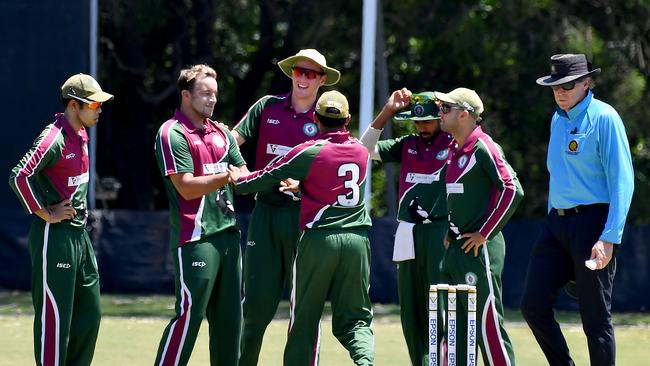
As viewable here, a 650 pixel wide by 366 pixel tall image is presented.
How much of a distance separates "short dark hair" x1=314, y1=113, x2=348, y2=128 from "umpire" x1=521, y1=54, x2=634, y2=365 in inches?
53.9

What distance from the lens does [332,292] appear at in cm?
788

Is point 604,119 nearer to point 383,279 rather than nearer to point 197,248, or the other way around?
point 197,248

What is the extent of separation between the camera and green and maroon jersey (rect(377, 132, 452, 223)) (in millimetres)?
8555

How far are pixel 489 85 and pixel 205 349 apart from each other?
35.0ft

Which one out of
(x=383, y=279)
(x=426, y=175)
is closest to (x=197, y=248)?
(x=426, y=175)

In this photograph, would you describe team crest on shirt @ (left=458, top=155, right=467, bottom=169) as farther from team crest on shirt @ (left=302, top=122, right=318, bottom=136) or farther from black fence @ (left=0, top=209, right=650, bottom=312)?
black fence @ (left=0, top=209, right=650, bottom=312)

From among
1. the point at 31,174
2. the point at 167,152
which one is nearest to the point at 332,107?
the point at 167,152

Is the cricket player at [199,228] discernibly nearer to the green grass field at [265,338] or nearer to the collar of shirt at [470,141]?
the collar of shirt at [470,141]

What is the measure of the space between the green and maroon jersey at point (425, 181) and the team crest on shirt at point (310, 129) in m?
0.69

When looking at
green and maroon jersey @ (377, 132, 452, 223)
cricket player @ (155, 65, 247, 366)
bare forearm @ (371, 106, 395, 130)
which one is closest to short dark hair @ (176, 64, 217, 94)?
cricket player @ (155, 65, 247, 366)

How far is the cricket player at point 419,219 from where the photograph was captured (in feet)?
27.9

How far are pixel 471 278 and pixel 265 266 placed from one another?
4.91 feet

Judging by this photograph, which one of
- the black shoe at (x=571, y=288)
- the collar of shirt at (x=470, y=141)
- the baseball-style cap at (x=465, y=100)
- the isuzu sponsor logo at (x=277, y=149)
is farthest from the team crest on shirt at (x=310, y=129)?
the black shoe at (x=571, y=288)

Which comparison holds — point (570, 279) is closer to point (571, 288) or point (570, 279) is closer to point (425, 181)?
point (571, 288)
